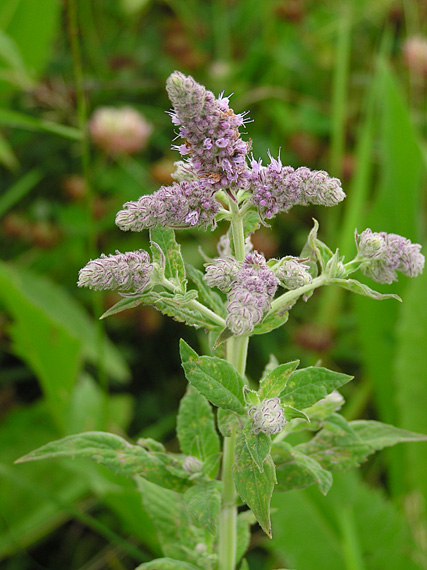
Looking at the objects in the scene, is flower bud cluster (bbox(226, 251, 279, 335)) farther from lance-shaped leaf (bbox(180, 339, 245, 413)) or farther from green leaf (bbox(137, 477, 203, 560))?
green leaf (bbox(137, 477, 203, 560))

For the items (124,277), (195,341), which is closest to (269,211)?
(124,277)

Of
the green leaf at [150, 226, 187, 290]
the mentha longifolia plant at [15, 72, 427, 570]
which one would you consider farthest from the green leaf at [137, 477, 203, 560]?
the green leaf at [150, 226, 187, 290]

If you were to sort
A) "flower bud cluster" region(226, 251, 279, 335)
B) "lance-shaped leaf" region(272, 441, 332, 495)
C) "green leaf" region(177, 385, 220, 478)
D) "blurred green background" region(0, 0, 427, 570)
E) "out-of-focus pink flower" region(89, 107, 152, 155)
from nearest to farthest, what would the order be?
"flower bud cluster" region(226, 251, 279, 335)
"lance-shaped leaf" region(272, 441, 332, 495)
"green leaf" region(177, 385, 220, 478)
"blurred green background" region(0, 0, 427, 570)
"out-of-focus pink flower" region(89, 107, 152, 155)

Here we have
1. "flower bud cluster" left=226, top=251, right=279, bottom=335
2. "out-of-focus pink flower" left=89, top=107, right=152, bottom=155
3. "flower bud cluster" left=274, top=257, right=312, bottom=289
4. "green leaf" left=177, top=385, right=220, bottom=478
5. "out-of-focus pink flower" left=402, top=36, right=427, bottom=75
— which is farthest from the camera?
"out-of-focus pink flower" left=402, top=36, right=427, bottom=75

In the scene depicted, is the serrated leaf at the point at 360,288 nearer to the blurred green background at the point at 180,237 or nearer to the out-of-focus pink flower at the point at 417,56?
the blurred green background at the point at 180,237

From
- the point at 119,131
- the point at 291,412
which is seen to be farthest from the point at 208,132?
the point at 119,131
